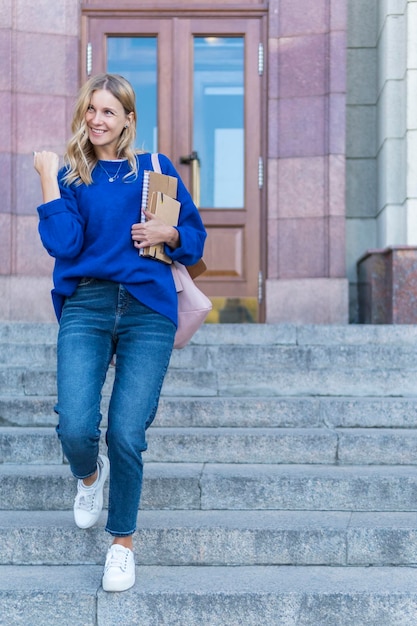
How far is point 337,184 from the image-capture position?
7.21 metres

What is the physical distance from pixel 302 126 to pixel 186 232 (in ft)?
14.4

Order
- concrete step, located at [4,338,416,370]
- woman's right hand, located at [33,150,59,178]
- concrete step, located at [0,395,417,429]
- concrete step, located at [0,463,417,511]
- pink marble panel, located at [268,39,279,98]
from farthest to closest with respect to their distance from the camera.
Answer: pink marble panel, located at [268,39,279,98]
concrete step, located at [4,338,416,370]
concrete step, located at [0,395,417,429]
concrete step, located at [0,463,417,511]
woman's right hand, located at [33,150,59,178]

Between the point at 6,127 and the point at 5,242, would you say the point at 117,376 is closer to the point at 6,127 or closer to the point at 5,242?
the point at 5,242

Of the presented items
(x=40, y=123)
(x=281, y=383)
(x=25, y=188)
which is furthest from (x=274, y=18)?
(x=281, y=383)

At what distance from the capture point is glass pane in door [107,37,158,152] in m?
7.74

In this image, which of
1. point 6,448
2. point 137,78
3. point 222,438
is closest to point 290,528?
point 222,438

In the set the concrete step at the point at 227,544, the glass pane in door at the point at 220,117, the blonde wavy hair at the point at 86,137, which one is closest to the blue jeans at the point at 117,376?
the blonde wavy hair at the point at 86,137

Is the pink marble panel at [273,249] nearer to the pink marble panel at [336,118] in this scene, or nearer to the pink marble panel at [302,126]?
the pink marble panel at [302,126]

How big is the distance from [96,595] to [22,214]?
15.3 feet

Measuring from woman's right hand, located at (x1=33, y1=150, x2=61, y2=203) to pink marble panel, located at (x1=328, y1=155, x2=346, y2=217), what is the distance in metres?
4.44

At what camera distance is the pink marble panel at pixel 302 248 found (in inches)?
→ 286

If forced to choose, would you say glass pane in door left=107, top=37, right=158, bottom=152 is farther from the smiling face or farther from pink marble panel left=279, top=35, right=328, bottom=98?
the smiling face

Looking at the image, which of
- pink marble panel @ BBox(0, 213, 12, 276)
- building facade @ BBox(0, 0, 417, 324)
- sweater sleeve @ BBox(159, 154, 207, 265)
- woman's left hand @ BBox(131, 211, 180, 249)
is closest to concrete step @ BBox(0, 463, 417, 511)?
sweater sleeve @ BBox(159, 154, 207, 265)

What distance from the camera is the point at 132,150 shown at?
321 centimetres
